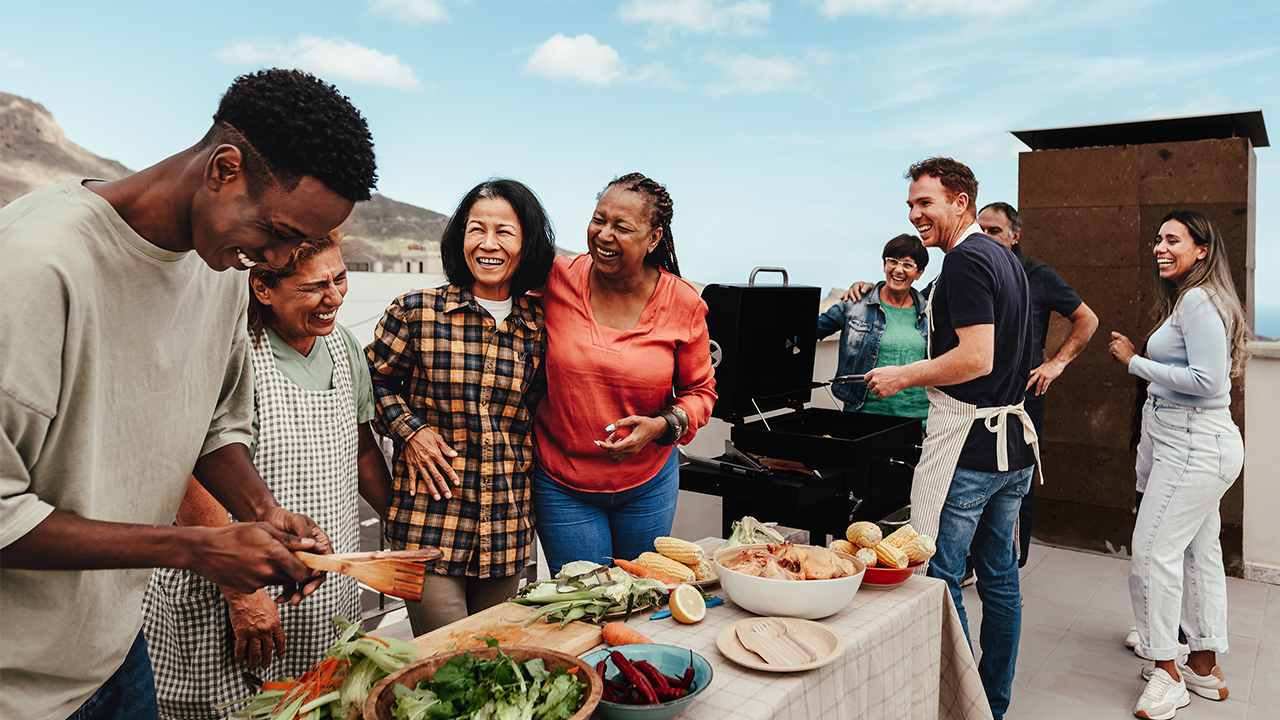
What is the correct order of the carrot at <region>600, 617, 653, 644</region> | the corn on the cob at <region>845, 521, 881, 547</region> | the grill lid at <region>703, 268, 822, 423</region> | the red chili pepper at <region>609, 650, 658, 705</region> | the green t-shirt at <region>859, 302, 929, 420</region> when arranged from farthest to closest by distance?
the green t-shirt at <region>859, 302, 929, 420</region>, the grill lid at <region>703, 268, 822, 423</region>, the corn on the cob at <region>845, 521, 881, 547</region>, the carrot at <region>600, 617, 653, 644</region>, the red chili pepper at <region>609, 650, 658, 705</region>

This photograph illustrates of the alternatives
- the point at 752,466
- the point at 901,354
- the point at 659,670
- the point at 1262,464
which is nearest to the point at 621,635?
the point at 659,670

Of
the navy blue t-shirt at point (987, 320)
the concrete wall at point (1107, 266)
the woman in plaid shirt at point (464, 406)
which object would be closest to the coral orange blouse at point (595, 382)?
the woman in plaid shirt at point (464, 406)

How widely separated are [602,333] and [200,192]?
3.85 feet

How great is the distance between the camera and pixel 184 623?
62.6 inches

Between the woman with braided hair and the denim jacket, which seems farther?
the denim jacket

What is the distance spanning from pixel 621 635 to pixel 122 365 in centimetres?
93

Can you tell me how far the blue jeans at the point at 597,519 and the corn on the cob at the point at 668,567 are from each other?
1.15ft

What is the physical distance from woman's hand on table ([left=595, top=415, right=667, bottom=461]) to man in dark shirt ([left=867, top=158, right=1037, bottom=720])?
795 mm

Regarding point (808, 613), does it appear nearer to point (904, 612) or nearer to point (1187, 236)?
point (904, 612)

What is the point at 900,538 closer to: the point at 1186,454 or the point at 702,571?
the point at 702,571

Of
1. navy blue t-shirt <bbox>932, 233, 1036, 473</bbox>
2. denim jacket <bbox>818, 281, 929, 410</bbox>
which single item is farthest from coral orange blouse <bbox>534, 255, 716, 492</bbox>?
denim jacket <bbox>818, 281, 929, 410</bbox>

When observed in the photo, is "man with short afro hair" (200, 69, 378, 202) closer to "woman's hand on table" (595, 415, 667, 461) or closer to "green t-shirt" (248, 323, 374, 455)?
"green t-shirt" (248, 323, 374, 455)

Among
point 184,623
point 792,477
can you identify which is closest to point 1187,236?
point 792,477

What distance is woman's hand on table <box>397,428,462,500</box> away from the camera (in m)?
1.89
